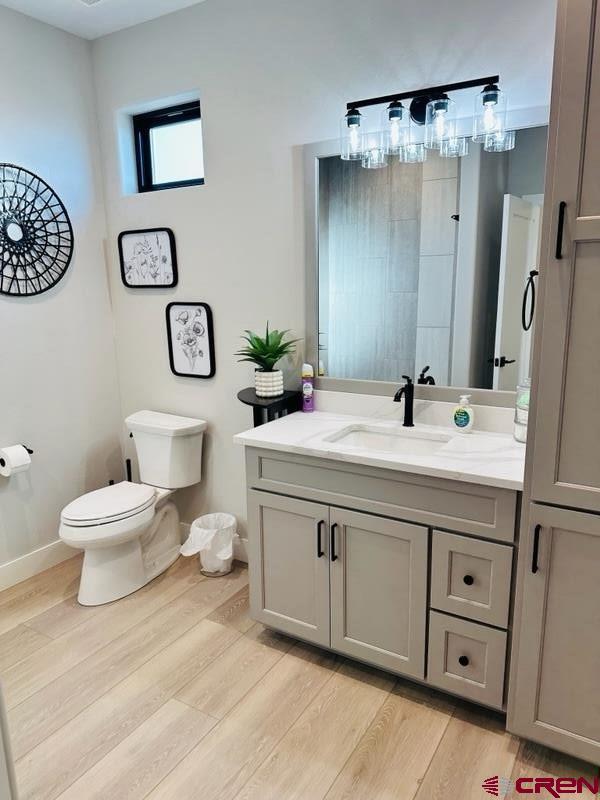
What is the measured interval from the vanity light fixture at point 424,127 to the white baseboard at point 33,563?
2427 millimetres

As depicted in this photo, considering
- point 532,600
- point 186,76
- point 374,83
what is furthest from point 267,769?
point 186,76

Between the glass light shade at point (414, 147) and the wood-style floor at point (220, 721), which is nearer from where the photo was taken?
the wood-style floor at point (220, 721)

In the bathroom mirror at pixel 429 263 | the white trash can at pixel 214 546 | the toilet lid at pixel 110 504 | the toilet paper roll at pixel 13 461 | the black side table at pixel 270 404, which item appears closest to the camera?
the bathroom mirror at pixel 429 263

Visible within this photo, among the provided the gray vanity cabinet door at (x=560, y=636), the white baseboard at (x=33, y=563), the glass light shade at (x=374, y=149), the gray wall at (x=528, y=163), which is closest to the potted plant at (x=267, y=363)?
the glass light shade at (x=374, y=149)

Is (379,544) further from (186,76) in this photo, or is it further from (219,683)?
(186,76)

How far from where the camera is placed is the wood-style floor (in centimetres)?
168

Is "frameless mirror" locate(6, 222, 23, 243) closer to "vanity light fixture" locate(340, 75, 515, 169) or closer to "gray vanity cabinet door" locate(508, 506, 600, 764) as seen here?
"vanity light fixture" locate(340, 75, 515, 169)

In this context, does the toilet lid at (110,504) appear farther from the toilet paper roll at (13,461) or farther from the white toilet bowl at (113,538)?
the toilet paper roll at (13,461)

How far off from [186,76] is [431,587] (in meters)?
2.49

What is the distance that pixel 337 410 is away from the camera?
2518mm

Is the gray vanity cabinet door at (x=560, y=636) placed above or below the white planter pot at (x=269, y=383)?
below

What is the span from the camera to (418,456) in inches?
74.1

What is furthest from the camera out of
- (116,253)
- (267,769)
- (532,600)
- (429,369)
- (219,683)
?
(116,253)

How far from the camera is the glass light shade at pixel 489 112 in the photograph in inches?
75.7
